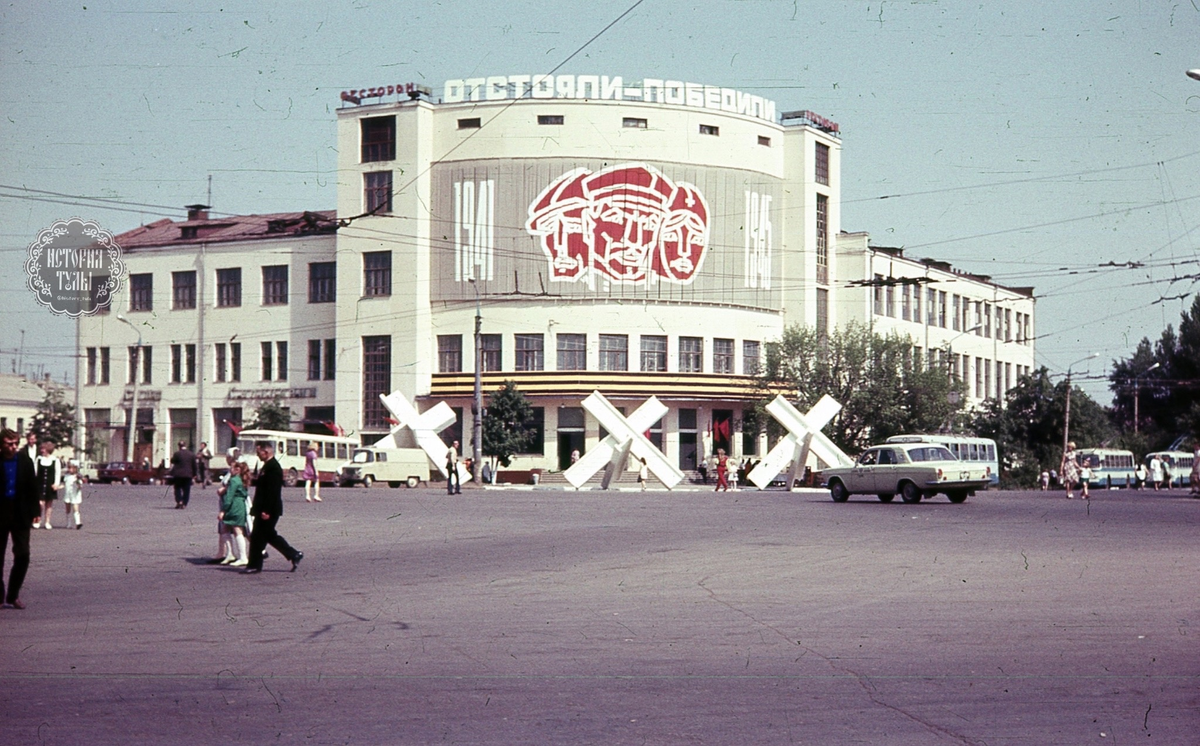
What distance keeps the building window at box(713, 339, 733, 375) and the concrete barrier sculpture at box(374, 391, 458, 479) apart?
18332 mm

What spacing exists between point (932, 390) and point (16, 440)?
201ft

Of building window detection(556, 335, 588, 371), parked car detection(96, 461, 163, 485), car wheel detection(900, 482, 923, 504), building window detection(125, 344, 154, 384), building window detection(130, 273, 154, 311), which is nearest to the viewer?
car wheel detection(900, 482, 923, 504)

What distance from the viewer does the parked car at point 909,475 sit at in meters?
38.7

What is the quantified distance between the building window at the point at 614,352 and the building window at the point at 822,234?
15.3 metres

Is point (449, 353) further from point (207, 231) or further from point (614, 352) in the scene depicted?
point (207, 231)

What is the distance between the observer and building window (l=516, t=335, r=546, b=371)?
79625 millimetres

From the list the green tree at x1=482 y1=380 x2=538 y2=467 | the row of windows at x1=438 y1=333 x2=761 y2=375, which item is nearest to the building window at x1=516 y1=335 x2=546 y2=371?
the row of windows at x1=438 y1=333 x2=761 y2=375

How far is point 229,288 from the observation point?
3435 inches

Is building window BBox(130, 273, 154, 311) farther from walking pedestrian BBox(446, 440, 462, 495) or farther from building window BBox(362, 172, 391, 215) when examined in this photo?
walking pedestrian BBox(446, 440, 462, 495)

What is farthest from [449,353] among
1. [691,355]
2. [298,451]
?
[298,451]

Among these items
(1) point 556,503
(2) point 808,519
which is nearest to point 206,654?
(2) point 808,519

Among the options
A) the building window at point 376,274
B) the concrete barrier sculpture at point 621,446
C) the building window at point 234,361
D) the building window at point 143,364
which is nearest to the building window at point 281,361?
the building window at point 234,361

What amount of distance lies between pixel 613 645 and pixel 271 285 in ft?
260

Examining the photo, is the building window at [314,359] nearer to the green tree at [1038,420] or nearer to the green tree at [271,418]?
the green tree at [271,418]
